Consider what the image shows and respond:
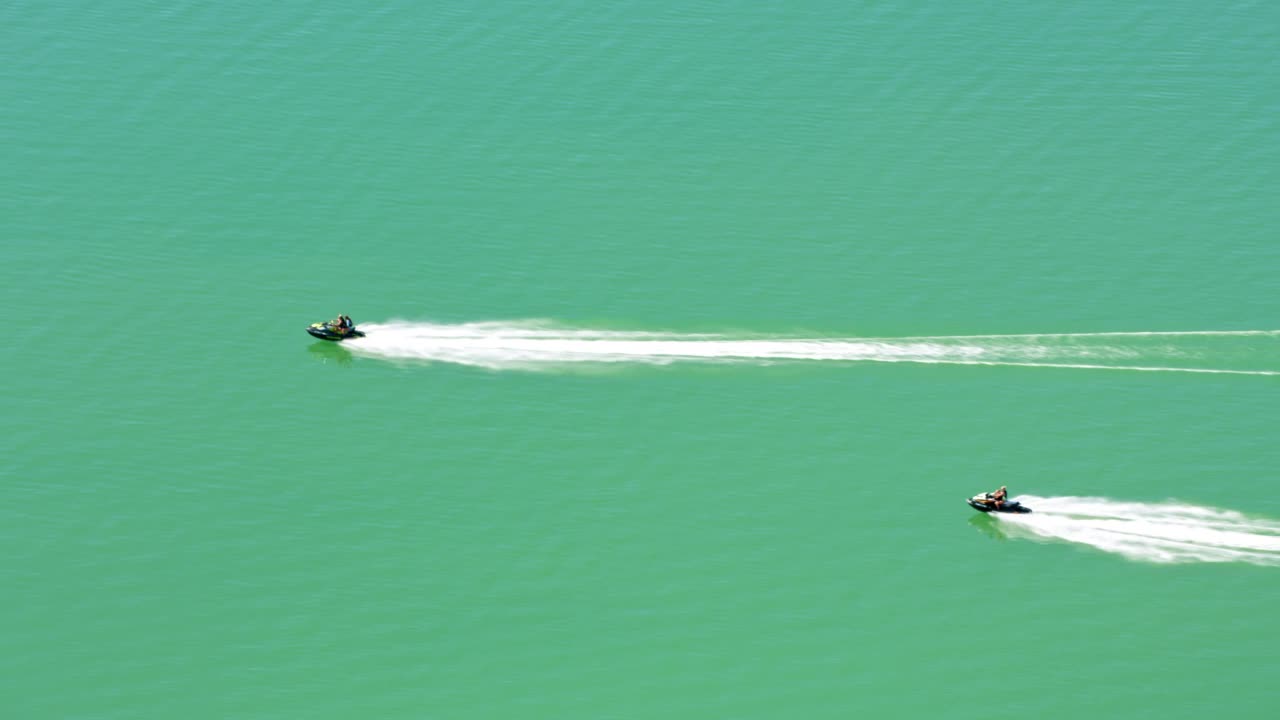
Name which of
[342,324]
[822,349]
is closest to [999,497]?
[822,349]

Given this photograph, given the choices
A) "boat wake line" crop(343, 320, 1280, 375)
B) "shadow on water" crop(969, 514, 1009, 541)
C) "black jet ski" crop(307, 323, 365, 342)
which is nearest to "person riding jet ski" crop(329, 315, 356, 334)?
"black jet ski" crop(307, 323, 365, 342)

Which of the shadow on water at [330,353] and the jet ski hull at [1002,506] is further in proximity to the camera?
the shadow on water at [330,353]

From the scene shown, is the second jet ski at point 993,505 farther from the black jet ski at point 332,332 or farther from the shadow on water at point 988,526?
the black jet ski at point 332,332

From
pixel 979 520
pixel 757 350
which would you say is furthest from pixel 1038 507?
pixel 757 350

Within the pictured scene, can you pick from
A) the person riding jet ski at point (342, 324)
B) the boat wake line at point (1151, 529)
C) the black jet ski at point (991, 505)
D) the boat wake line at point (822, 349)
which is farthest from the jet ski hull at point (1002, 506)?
the person riding jet ski at point (342, 324)

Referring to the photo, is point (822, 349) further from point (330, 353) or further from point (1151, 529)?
point (330, 353)
